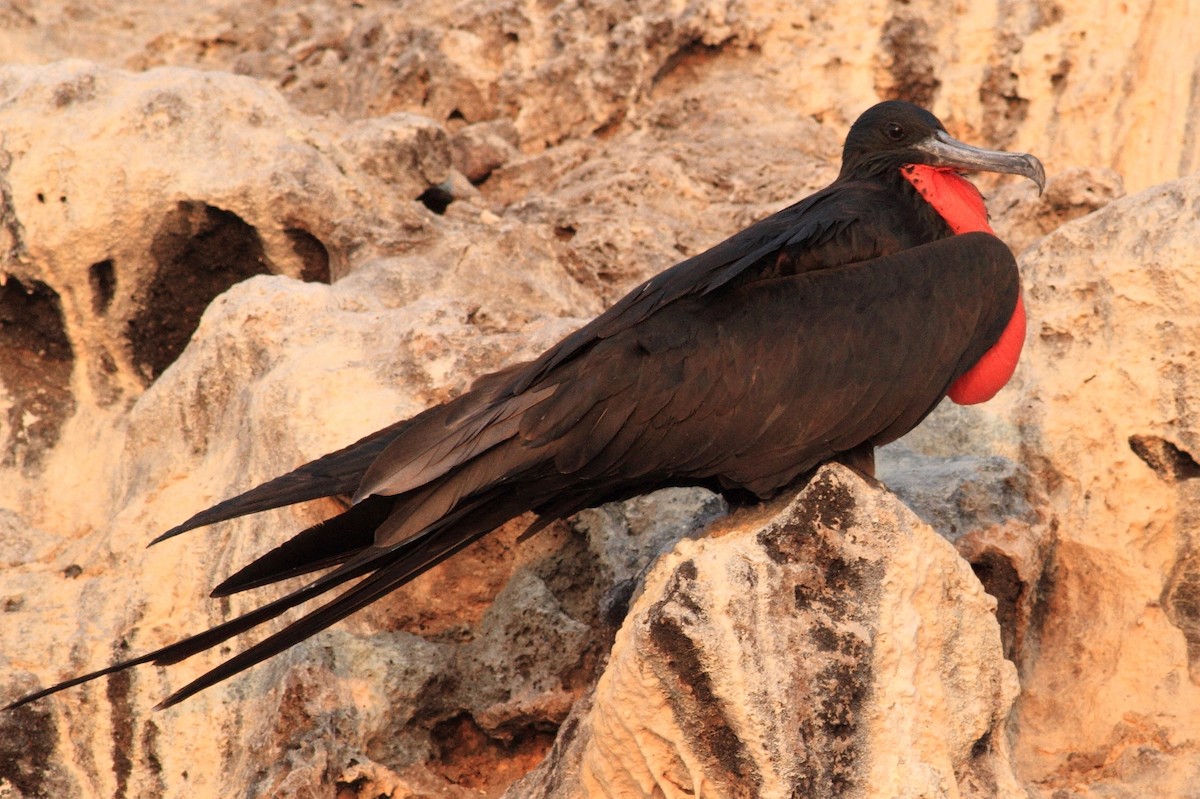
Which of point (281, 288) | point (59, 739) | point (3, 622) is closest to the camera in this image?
point (59, 739)

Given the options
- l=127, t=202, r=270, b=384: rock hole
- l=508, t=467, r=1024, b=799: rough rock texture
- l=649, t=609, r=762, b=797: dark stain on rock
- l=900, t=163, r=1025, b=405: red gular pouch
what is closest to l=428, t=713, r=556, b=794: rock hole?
l=508, t=467, r=1024, b=799: rough rock texture

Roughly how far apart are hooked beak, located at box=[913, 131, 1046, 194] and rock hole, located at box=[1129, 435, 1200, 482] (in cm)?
83

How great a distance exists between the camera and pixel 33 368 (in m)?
6.54

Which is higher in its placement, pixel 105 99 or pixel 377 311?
pixel 105 99

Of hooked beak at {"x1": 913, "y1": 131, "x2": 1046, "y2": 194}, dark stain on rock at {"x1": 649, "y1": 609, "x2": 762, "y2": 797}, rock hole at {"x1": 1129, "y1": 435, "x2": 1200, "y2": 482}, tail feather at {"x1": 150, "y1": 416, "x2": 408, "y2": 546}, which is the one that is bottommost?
dark stain on rock at {"x1": 649, "y1": 609, "x2": 762, "y2": 797}

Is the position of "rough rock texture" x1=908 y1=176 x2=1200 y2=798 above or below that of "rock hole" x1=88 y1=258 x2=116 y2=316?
below

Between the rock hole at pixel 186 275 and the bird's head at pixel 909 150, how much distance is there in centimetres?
234

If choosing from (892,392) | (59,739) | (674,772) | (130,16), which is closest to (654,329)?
(892,392)

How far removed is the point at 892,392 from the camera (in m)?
4.54

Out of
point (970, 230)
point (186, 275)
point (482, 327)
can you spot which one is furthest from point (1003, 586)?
point (186, 275)

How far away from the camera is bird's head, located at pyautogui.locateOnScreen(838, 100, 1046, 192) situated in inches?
203

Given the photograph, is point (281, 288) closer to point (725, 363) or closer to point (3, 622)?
point (3, 622)

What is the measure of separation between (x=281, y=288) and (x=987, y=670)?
261 centimetres

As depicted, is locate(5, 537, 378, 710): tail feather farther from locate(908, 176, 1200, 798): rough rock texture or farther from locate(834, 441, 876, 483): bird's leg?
locate(908, 176, 1200, 798): rough rock texture
